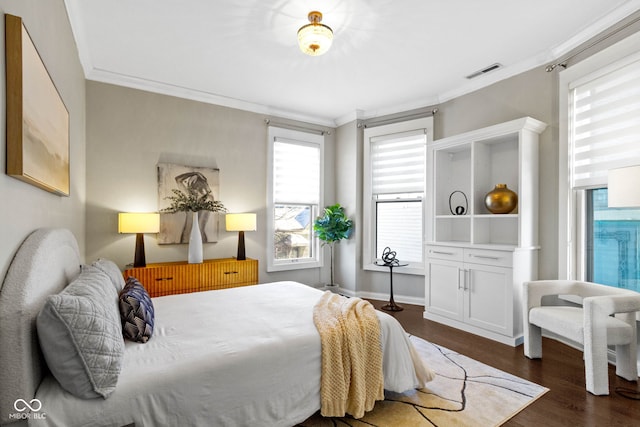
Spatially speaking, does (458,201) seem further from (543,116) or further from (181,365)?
(181,365)

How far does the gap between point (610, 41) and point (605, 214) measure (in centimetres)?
143

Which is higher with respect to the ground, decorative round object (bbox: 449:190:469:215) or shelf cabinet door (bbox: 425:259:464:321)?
decorative round object (bbox: 449:190:469:215)

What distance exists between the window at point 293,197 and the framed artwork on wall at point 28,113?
2.95 m

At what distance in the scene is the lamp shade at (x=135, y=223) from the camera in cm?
345

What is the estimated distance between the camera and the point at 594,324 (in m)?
2.26

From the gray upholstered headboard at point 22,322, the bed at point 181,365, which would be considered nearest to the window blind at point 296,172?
the bed at point 181,365

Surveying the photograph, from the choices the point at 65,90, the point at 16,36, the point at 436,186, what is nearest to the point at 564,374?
the point at 436,186

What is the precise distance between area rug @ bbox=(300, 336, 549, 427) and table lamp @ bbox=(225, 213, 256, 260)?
2481 mm

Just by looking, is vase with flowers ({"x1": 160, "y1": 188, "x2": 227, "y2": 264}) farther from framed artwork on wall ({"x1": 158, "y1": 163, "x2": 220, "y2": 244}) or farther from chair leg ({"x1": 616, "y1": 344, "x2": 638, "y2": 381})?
chair leg ({"x1": 616, "y1": 344, "x2": 638, "y2": 381})

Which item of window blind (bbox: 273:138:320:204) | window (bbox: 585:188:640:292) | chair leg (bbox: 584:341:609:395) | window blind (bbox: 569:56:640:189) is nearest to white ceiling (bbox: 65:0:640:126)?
window blind (bbox: 569:56:640:189)

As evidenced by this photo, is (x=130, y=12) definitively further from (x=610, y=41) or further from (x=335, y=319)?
(x=610, y=41)

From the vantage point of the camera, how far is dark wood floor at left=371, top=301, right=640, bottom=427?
6.63 ft

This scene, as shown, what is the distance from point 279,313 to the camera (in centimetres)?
231

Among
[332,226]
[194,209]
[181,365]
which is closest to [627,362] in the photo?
[181,365]
